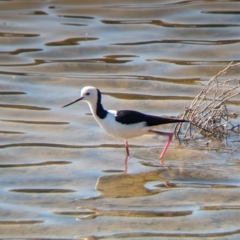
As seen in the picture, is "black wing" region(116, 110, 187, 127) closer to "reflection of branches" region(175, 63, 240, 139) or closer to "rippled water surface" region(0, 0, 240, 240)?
"rippled water surface" region(0, 0, 240, 240)

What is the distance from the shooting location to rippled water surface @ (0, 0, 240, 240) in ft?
22.1

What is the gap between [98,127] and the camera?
30.7ft

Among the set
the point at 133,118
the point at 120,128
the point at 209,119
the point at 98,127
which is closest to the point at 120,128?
the point at 120,128

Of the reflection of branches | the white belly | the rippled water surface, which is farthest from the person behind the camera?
the reflection of branches

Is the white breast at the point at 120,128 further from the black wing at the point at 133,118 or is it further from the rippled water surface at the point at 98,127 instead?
the rippled water surface at the point at 98,127

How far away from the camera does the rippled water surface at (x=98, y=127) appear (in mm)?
6750

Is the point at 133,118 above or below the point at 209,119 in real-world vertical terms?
A: above

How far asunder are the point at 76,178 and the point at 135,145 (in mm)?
1362

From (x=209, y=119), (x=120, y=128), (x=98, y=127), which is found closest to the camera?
(x=120, y=128)

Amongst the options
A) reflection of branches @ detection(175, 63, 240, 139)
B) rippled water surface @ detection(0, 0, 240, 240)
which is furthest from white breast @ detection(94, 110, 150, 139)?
reflection of branches @ detection(175, 63, 240, 139)

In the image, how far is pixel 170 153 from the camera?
339 inches

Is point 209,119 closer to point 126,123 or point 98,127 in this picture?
point 126,123

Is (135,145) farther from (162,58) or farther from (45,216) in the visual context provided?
(162,58)

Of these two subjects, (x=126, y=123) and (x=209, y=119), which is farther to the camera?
(x=209, y=119)
